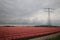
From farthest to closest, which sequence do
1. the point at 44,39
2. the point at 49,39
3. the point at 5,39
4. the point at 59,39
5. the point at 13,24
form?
the point at 13,24 < the point at 59,39 < the point at 49,39 < the point at 44,39 < the point at 5,39

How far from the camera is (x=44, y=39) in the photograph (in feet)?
8.46

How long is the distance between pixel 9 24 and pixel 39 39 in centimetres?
158

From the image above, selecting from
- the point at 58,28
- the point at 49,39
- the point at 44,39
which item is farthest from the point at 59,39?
the point at 58,28

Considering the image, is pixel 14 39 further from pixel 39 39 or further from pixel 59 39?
pixel 59 39

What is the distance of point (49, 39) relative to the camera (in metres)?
2.83

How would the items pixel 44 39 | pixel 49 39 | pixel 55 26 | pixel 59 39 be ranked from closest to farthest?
pixel 44 39 → pixel 49 39 → pixel 59 39 → pixel 55 26

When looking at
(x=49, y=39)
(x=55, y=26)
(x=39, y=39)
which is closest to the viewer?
(x=39, y=39)

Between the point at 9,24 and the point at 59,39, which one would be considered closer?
the point at 59,39

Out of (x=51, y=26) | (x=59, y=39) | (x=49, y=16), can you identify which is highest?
(x=49, y=16)

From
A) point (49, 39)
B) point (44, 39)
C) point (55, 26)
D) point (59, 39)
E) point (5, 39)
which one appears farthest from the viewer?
point (55, 26)

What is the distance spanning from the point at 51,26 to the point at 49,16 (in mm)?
414

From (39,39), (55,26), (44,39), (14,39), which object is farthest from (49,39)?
(55,26)

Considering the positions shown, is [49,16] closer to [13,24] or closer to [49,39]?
[13,24]

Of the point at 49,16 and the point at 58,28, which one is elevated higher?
the point at 49,16
